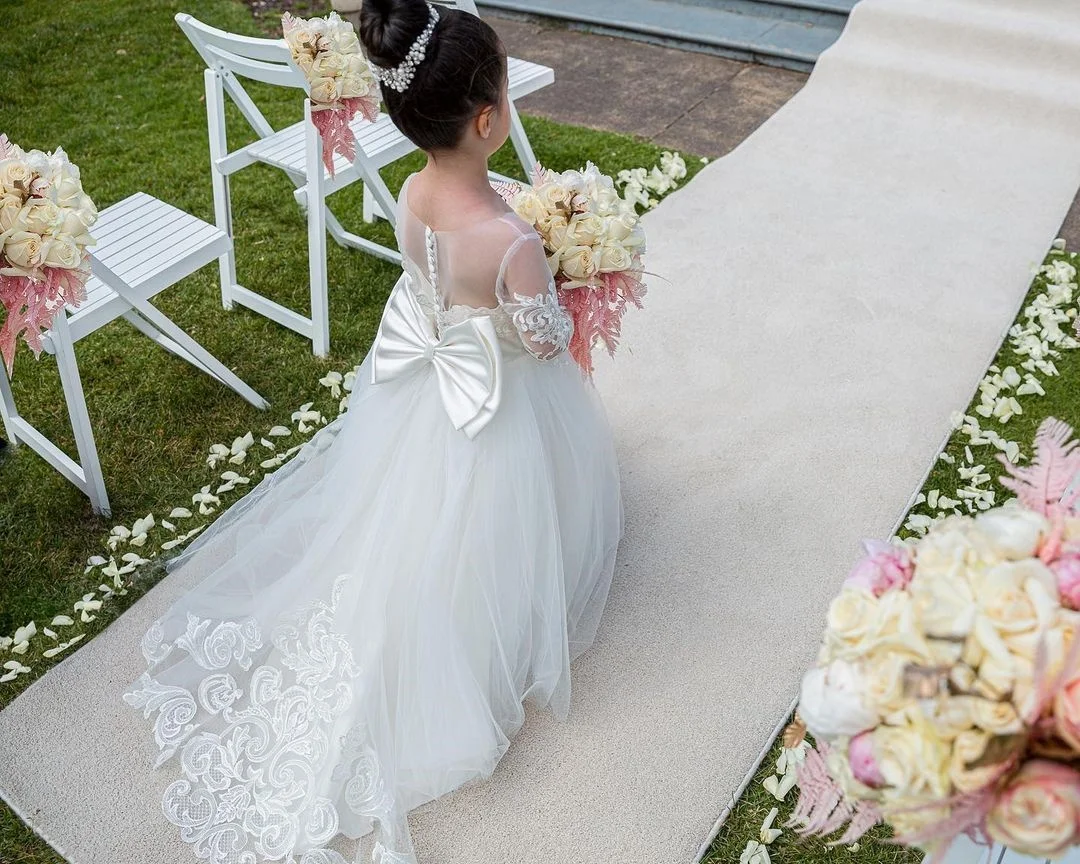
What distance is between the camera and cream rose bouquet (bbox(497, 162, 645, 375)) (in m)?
2.46

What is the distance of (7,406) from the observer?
3.45m

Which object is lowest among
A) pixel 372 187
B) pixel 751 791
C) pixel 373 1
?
pixel 751 791

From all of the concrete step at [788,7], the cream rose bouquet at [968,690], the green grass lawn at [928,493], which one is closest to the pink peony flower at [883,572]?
the cream rose bouquet at [968,690]

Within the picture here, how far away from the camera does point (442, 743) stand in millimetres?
2510

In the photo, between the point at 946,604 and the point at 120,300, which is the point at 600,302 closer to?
the point at 946,604

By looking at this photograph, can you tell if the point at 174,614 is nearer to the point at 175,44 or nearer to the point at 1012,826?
the point at 1012,826

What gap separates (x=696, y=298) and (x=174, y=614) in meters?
2.50

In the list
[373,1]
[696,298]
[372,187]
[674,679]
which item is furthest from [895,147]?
[373,1]

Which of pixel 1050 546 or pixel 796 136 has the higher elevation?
pixel 1050 546

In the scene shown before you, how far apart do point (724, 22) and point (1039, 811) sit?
6.23 m

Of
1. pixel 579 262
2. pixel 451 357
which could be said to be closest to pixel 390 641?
pixel 451 357

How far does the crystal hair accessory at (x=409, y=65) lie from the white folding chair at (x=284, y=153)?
150 cm

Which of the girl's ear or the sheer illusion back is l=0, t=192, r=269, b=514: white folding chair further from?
the girl's ear

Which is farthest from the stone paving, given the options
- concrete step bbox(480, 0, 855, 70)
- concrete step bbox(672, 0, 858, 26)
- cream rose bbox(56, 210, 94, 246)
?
cream rose bbox(56, 210, 94, 246)
